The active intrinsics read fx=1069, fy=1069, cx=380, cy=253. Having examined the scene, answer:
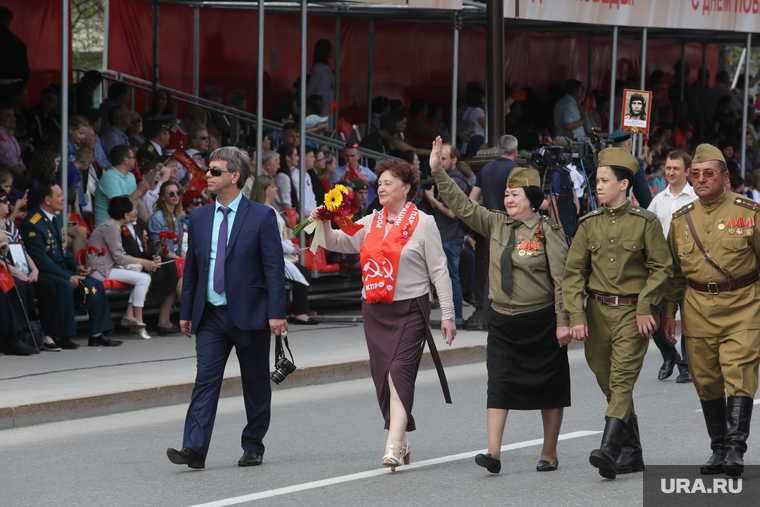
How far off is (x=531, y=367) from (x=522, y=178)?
3.73 ft

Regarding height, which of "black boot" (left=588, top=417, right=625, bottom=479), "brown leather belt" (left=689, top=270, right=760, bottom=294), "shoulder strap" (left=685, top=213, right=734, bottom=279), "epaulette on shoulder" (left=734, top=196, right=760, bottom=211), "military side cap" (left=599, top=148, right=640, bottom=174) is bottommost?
"black boot" (left=588, top=417, right=625, bottom=479)

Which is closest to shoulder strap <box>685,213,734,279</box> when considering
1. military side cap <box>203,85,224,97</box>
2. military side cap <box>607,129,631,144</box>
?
military side cap <box>607,129,631,144</box>

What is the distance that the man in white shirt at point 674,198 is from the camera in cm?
930

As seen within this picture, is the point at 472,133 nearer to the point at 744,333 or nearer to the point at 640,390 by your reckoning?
the point at 640,390

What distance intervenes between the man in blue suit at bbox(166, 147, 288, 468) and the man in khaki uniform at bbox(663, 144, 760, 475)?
2439mm

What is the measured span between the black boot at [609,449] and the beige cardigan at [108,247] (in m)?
6.77

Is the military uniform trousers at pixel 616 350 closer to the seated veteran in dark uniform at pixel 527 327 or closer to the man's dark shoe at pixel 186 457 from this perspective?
the seated veteran in dark uniform at pixel 527 327

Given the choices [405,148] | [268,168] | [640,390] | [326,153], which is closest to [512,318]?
[640,390]

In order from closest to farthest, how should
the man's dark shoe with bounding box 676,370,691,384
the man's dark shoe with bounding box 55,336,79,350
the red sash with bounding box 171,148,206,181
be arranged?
the man's dark shoe with bounding box 676,370,691,384, the man's dark shoe with bounding box 55,336,79,350, the red sash with bounding box 171,148,206,181

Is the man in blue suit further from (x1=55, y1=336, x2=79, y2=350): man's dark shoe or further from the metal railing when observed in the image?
the metal railing

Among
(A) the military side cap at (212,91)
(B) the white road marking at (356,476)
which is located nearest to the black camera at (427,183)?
(B) the white road marking at (356,476)

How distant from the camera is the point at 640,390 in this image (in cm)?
944

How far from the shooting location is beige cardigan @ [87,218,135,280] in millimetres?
11352

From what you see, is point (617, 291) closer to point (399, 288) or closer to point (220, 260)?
point (399, 288)
